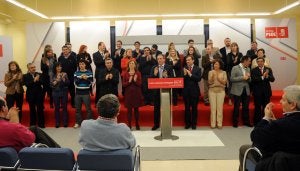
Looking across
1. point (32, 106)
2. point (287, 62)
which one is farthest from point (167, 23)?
point (32, 106)

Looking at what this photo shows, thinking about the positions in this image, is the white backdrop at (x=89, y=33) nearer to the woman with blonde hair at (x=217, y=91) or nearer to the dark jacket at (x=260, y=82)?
the woman with blonde hair at (x=217, y=91)

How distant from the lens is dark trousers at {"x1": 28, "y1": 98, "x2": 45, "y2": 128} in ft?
24.1

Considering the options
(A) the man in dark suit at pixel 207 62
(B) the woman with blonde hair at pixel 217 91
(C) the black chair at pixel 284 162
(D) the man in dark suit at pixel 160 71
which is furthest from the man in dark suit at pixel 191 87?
(C) the black chair at pixel 284 162

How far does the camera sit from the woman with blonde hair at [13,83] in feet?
23.5

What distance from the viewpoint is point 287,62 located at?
10281 millimetres

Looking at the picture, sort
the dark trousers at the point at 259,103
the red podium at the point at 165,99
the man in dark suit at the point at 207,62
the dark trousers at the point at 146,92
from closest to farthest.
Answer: the red podium at the point at 165,99 < the dark trousers at the point at 259,103 < the man in dark suit at the point at 207,62 < the dark trousers at the point at 146,92

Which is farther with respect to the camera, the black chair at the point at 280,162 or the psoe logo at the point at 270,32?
the psoe logo at the point at 270,32

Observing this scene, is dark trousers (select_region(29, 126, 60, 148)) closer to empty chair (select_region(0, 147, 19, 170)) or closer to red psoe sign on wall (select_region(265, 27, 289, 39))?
empty chair (select_region(0, 147, 19, 170))

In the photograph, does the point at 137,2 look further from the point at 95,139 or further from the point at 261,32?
the point at 95,139

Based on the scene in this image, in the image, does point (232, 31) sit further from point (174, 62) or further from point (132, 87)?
point (132, 87)

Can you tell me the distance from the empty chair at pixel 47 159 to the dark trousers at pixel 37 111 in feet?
15.5

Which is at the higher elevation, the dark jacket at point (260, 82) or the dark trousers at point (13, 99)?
the dark jacket at point (260, 82)

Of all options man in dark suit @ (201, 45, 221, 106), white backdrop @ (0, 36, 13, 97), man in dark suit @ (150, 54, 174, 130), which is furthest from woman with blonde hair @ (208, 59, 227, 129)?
white backdrop @ (0, 36, 13, 97)

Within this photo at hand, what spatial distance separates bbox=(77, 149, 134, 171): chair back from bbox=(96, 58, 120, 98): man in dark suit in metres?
4.27
